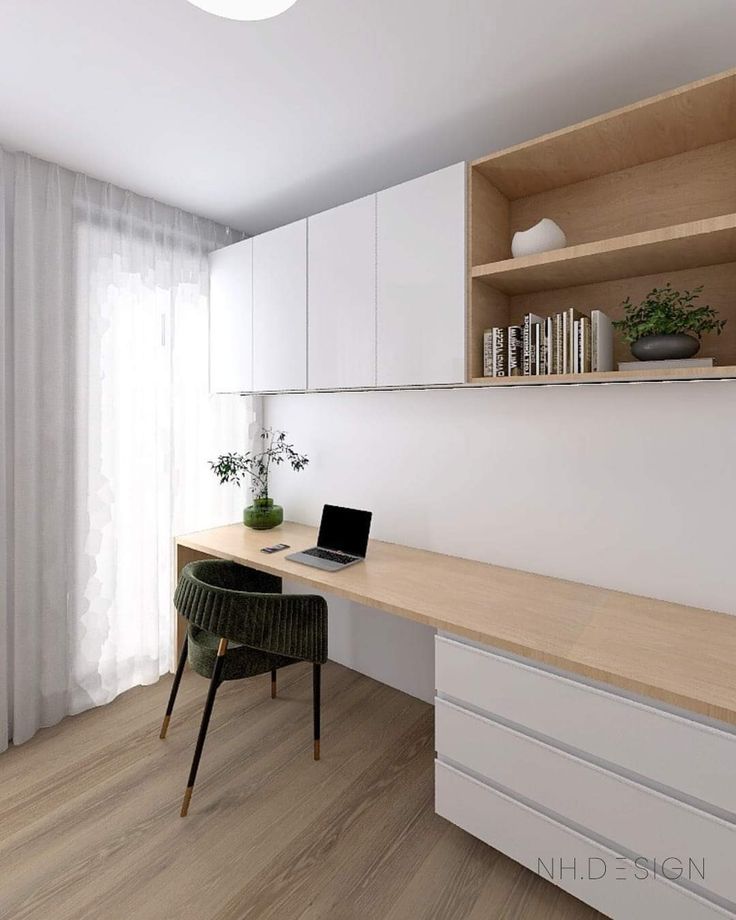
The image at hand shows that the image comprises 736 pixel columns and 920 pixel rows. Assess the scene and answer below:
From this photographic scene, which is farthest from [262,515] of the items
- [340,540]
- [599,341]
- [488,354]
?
[599,341]

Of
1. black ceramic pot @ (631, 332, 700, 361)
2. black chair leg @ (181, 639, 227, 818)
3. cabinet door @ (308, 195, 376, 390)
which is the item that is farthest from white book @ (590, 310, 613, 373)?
black chair leg @ (181, 639, 227, 818)

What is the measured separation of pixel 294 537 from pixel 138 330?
1.34m

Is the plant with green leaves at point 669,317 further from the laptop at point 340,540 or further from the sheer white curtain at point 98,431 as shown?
the sheer white curtain at point 98,431

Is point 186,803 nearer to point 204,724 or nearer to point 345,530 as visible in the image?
point 204,724

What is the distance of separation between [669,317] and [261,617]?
5.66ft

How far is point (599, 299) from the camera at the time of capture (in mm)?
2018

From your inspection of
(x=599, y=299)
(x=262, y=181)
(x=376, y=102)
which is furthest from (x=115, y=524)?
(x=599, y=299)

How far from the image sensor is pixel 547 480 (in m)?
2.20

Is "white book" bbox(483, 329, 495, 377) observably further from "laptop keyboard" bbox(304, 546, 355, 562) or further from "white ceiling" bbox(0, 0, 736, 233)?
"laptop keyboard" bbox(304, 546, 355, 562)

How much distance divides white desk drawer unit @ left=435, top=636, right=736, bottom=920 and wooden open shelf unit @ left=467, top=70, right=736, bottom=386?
979 millimetres

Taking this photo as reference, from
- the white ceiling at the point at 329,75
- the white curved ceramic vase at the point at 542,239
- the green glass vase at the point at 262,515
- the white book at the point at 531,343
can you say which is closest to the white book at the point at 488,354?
the white book at the point at 531,343

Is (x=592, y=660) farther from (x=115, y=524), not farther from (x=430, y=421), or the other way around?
(x=115, y=524)

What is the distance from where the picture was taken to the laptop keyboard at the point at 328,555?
7.91ft

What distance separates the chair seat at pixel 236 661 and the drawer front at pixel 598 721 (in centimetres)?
72
